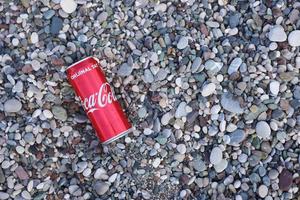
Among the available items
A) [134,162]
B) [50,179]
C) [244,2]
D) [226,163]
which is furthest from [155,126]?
[244,2]

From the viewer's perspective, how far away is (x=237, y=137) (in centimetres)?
269

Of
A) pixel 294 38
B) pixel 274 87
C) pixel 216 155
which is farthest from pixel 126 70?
pixel 294 38

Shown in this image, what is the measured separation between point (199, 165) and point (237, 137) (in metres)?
0.21

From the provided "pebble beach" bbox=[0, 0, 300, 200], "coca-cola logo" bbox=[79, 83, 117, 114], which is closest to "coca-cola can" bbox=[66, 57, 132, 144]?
"coca-cola logo" bbox=[79, 83, 117, 114]

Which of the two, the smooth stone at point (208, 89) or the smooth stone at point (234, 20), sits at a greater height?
the smooth stone at point (234, 20)

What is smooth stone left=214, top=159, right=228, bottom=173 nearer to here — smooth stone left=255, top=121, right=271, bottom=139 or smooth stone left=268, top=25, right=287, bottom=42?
smooth stone left=255, top=121, right=271, bottom=139

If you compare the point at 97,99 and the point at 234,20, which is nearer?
the point at 97,99

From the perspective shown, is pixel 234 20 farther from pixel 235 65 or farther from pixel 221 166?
pixel 221 166

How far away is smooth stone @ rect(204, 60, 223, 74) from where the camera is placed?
106 inches

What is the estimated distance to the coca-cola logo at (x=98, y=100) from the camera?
8.49 ft

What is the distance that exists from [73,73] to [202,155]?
2.23ft

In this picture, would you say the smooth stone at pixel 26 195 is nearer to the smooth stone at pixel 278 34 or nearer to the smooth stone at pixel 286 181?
the smooth stone at pixel 286 181

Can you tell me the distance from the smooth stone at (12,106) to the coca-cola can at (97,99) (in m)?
0.28

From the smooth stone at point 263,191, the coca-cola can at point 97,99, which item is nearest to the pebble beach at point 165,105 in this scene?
the smooth stone at point 263,191
